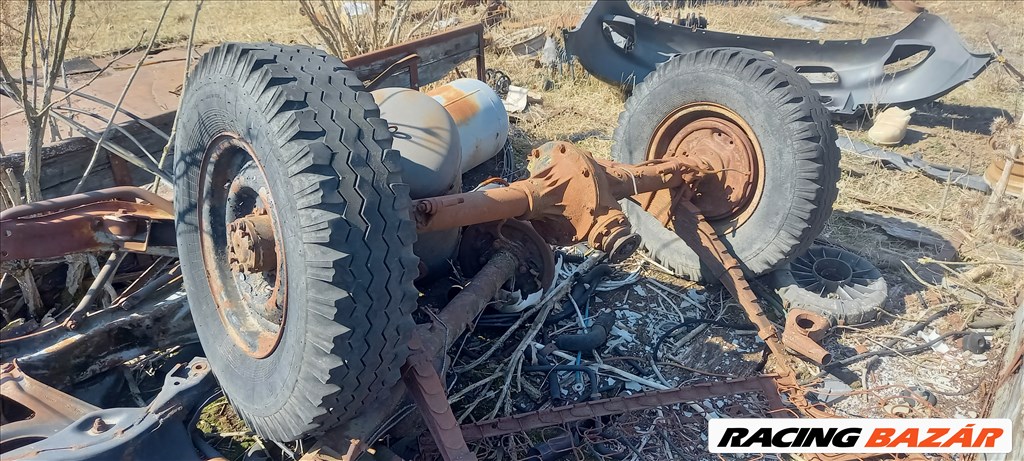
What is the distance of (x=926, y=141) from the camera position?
251 inches

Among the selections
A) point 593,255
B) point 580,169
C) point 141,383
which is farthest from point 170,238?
point 593,255

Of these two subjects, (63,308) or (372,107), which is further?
(63,308)

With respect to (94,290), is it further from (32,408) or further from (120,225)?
(32,408)

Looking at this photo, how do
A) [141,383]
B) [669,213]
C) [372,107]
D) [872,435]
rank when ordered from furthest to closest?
[669,213]
[141,383]
[872,435]
[372,107]

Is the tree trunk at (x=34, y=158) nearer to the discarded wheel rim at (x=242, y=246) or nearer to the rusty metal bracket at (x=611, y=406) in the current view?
the discarded wheel rim at (x=242, y=246)

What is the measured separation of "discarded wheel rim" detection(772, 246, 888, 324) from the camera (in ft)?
12.2

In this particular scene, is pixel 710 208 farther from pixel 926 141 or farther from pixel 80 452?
pixel 926 141

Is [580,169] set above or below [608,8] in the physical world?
below

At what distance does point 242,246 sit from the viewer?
231 centimetres

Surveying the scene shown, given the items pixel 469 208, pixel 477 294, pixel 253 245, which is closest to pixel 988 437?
pixel 477 294

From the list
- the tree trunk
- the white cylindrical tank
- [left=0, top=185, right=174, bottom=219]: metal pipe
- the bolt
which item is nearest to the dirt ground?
the white cylindrical tank

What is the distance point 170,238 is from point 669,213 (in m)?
2.60

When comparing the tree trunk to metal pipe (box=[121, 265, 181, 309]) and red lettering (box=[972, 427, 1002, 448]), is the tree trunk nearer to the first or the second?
metal pipe (box=[121, 265, 181, 309])

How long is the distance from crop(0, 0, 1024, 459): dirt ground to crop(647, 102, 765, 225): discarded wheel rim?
59cm
